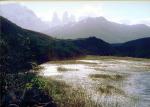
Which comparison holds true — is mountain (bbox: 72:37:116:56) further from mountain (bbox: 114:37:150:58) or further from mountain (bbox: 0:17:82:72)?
mountain (bbox: 0:17:82:72)

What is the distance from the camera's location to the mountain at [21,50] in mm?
28337

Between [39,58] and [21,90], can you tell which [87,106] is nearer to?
[21,90]

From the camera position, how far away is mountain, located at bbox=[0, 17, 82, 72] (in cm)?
2834

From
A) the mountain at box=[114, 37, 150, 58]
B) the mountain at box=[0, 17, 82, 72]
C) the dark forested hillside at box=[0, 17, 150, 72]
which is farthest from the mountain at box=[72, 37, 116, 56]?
the mountain at box=[0, 17, 82, 72]

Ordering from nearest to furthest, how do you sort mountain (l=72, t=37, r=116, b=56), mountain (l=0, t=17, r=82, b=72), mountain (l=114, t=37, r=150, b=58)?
mountain (l=0, t=17, r=82, b=72) < mountain (l=114, t=37, r=150, b=58) < mountain (l=72, t=37, r=116, b=56)

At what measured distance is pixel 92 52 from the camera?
161250mm

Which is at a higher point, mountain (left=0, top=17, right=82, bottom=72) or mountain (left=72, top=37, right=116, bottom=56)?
mountain (left=72, top=37, right=116, bottom=56)

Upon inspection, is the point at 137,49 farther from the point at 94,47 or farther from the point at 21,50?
the point at 21,50

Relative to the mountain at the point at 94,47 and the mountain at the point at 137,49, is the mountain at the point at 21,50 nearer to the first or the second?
the mountain at the point at 94,47

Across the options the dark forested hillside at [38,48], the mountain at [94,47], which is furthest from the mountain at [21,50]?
the mountain at [94,47]

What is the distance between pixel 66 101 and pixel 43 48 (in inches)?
2773

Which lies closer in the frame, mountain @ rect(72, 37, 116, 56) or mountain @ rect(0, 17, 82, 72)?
mountain @ rect(0, 17, 82, 72)

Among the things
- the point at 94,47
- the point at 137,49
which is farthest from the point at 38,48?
the point at 137,49

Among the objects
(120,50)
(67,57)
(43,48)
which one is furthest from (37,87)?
(120,50)
